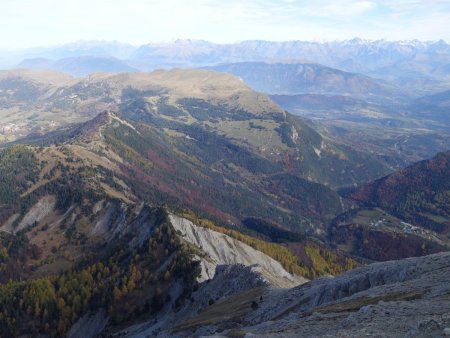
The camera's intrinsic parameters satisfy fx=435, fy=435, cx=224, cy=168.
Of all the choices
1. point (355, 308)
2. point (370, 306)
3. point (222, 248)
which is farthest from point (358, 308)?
point (222, 248)

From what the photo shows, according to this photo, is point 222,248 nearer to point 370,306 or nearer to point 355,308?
point 355,308

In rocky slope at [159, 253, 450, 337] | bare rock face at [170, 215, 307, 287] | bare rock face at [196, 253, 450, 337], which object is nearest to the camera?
bare rock face at [196, 253, 450, 337]

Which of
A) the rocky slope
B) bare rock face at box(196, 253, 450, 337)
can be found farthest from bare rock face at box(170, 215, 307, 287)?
bare rock face at box(196, 253, 450, 337)

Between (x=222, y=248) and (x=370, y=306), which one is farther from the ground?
(x=370, y=306)

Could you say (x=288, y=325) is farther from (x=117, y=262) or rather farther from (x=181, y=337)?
(x=117, y=262)

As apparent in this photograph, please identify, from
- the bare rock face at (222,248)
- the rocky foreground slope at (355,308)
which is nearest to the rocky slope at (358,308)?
the rocky foreground slope at (355,308)

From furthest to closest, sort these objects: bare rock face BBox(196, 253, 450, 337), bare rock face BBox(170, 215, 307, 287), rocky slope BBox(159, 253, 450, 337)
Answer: bare rock face BBox(170, 215, 307, 287), rocky slope BBox(159, 253, 450, 337), bare rock face BBox(196, 253, 450, 337)

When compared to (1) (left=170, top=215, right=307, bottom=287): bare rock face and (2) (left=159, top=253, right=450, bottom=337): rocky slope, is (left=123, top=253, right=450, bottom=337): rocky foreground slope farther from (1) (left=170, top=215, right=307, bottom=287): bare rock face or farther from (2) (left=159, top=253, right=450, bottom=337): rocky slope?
(1) (left=170, top=215, right=307, bottom=287): bare rock face

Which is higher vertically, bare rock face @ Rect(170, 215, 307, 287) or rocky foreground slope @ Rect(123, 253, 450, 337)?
rocky foreground slope @ Rect(123, 253, 450, 337)

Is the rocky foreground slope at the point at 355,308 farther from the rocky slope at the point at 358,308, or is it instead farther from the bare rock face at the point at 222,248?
the bare rock face at the point at 222,248
